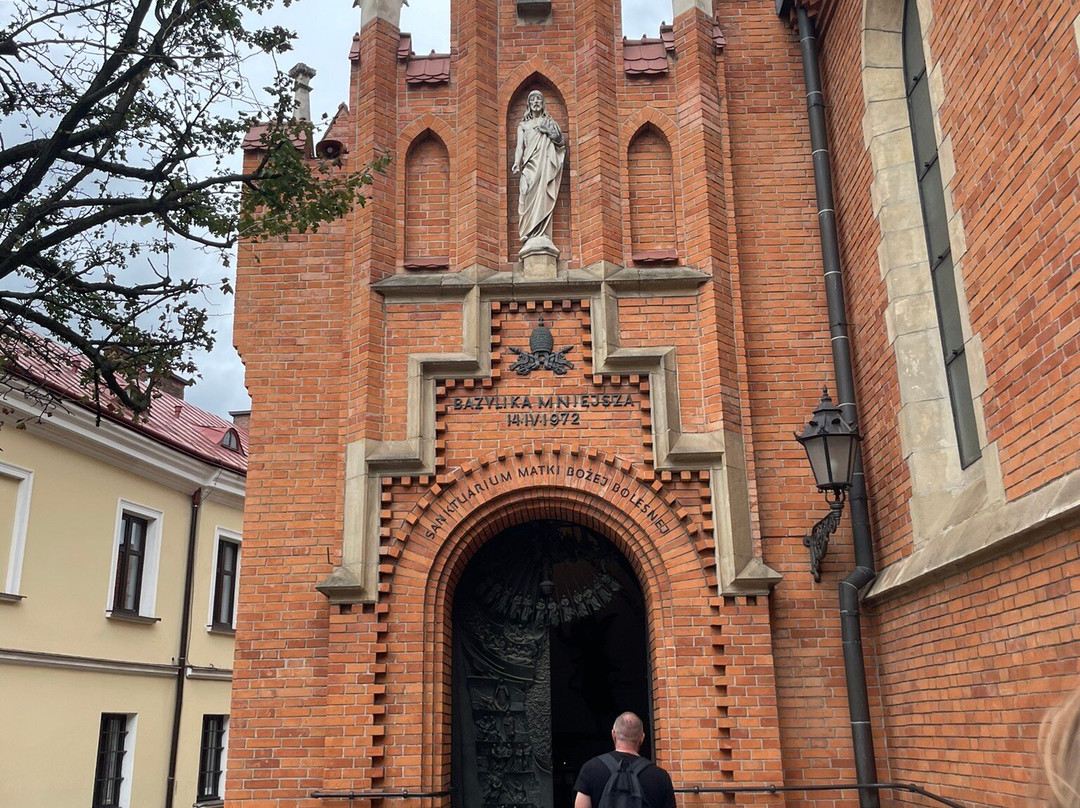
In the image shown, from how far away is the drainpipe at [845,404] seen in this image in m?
7.29

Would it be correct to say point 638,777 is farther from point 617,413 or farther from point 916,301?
point 916,301

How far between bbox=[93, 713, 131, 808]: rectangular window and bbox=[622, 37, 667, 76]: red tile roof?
44.0ft

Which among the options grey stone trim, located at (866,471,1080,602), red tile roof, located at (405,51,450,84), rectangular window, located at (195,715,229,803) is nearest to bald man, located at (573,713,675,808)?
grey stone trim, located at (866,471,1080,602)

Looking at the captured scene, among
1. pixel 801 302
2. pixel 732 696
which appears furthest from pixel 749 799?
pixel 801 302

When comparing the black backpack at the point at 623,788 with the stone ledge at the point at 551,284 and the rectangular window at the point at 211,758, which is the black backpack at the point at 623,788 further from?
the rectangular window at the point at 211,758

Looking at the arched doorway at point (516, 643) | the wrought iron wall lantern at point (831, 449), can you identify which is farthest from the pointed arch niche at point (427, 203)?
the wrought iron wall lantern at point (831, 449)

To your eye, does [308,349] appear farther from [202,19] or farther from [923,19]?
[923,19]

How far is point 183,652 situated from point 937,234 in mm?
16055

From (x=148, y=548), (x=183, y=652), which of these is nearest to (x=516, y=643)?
(x=148, y=548)

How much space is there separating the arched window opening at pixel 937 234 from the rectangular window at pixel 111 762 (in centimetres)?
1460

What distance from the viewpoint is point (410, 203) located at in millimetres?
8914

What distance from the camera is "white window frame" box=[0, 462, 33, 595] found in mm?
15203

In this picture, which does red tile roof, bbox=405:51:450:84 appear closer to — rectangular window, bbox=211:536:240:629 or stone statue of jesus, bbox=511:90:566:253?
stone statue of jesus, bbox=511:90:566:253

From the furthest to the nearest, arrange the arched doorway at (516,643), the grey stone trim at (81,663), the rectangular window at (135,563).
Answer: the rectangular window at (135,563) < the grey stone trim at (81,663) < the arched doorway at (516,643)
